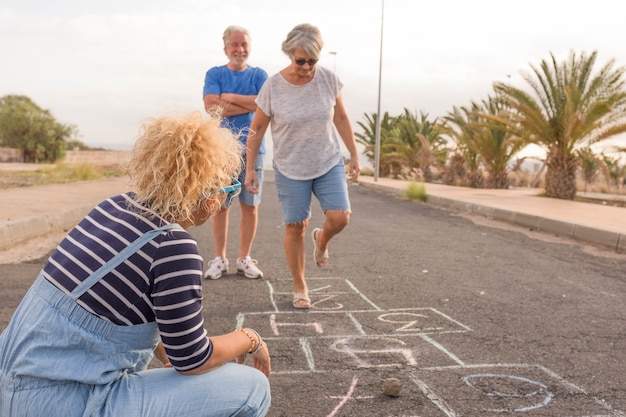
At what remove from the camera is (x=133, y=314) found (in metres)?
1.86

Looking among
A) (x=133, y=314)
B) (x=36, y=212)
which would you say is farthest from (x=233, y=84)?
(x=36, y=212)

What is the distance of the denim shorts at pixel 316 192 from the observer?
4.35 meters

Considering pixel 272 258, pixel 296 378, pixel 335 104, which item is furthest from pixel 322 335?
pixel 272 258

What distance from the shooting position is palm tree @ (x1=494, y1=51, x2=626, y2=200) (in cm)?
1448

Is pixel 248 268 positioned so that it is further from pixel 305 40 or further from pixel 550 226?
pixel 550 226

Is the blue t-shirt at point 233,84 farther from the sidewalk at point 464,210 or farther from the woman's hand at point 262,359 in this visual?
the sidewalk at point 464,210

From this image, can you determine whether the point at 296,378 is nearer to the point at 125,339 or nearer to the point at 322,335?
the point at 322,335

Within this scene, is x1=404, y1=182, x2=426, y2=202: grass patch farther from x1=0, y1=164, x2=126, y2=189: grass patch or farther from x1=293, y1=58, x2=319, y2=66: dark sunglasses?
x1=293, y1=58, x2=319, y2=66: dark sunglasses

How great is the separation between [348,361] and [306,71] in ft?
6.21

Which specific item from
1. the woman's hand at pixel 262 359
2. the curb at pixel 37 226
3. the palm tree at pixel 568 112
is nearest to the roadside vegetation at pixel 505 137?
the palm tree at pixel 568 112

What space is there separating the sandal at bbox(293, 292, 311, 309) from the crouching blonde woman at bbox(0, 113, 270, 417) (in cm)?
244

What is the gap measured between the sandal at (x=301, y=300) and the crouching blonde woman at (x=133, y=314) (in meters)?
2.44

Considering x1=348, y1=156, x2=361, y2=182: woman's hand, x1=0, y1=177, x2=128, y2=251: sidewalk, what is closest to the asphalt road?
x1=348, y1=156, x2=361, y2=182: woman's hand

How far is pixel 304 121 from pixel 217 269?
1707 millimetres
